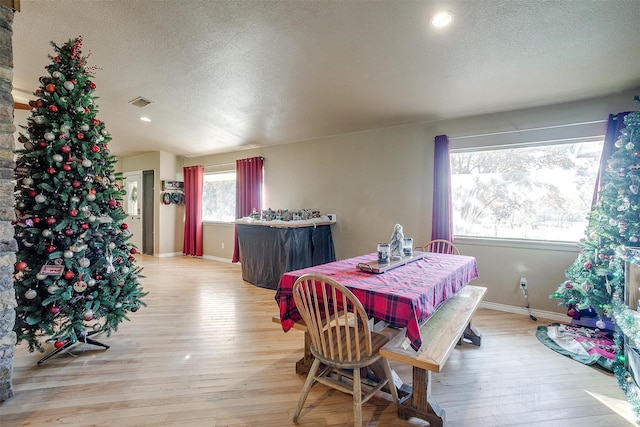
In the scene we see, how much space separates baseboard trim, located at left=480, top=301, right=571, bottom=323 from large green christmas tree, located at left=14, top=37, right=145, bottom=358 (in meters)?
4.00

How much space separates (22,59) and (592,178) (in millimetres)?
6359

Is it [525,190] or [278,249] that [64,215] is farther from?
[525,190]

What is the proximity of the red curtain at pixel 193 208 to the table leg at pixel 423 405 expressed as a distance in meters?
6.04

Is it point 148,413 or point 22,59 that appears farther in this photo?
point 22,59

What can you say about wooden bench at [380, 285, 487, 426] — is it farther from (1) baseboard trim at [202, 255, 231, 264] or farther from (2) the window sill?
(1) baseboard trim at [202, 255, 231, 264]

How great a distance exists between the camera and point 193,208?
6711 mm

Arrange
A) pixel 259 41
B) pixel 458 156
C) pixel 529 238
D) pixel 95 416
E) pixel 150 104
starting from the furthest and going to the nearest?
pixel 150 104
pixel 458 156
pixel 529 238
pixel 259 41
pixel 95 416

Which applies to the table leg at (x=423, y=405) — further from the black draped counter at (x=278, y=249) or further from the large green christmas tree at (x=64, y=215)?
the black draped counter at (x=278, y=249)

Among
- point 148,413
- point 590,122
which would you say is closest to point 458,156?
point 590,122

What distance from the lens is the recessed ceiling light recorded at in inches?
84.3

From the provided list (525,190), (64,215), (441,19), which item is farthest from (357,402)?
(525,190)

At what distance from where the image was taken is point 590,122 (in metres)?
3.04

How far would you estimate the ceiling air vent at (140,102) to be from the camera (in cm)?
404

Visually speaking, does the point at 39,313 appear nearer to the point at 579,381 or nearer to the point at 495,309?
the point at 579,381
